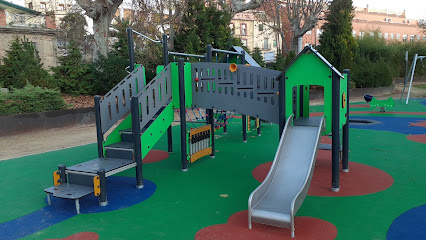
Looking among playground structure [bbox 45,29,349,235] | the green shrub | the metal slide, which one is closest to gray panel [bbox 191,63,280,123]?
playground structure [bbox 45,29,349,235]

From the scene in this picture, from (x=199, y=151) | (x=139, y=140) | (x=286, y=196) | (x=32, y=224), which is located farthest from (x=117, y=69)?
(x=286, y=196)

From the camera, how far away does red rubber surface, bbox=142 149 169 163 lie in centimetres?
875

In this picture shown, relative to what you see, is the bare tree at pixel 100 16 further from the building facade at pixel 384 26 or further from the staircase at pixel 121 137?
the building facade at pixel 384 26

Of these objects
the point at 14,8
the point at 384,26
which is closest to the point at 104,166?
the point at 14,8

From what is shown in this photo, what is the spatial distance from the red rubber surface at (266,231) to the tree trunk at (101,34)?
15529 mm

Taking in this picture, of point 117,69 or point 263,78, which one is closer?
point 263,78

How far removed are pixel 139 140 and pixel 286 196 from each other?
2952 mm

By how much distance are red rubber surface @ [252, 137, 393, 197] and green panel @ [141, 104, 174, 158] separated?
86.1 inches

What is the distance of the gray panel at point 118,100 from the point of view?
688cm

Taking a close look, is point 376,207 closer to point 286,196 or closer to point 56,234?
point 286,196

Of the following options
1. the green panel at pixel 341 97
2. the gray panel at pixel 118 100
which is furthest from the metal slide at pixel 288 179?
the gray panel at pixel 118 100

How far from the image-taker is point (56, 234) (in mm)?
4613

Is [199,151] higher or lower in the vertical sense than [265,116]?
lower

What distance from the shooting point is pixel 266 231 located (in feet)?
14.7
